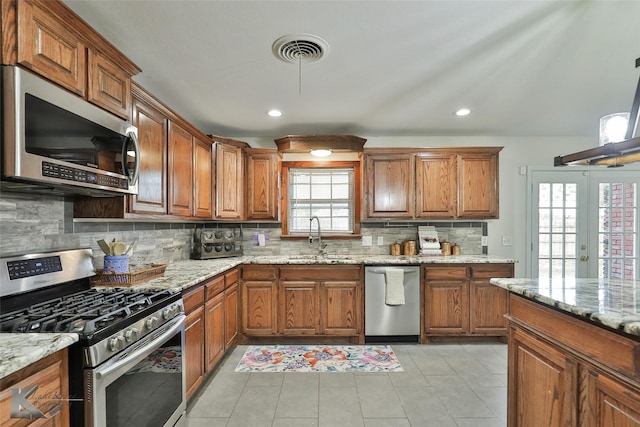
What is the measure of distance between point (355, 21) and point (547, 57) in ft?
4.62

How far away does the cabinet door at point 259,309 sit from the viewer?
331 centimetres

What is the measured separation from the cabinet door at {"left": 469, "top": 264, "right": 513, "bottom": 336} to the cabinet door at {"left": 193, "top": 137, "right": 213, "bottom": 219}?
286 cm

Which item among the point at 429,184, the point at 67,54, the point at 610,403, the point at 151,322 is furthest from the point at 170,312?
the point at 429,184

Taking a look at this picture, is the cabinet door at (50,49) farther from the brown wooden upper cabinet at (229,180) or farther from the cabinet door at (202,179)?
the brown wooden upper cabinet at (229,180)

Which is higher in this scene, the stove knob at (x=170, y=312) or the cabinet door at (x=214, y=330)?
the stove knob at (x=170, y=312)

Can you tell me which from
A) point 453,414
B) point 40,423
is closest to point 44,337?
point 40,423

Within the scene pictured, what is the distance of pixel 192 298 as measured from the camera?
2199mm

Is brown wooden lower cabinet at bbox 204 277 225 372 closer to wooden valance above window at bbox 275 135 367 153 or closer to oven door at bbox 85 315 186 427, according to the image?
oven door at bbox 85 315 186 427

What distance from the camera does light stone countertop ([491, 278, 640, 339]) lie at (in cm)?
112

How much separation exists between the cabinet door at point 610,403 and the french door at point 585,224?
3.24 metres

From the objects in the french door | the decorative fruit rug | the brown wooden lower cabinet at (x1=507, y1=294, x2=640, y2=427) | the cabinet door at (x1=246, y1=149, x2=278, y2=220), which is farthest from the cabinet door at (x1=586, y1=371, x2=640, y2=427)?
the french door

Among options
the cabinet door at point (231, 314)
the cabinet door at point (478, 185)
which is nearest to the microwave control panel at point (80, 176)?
the cabinet door at point (231, 314)

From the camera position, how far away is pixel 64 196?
190 centimetres

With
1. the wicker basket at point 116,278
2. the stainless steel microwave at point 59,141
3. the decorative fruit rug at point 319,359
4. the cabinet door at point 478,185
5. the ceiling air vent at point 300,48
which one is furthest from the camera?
the cabinet door at point 478,185
